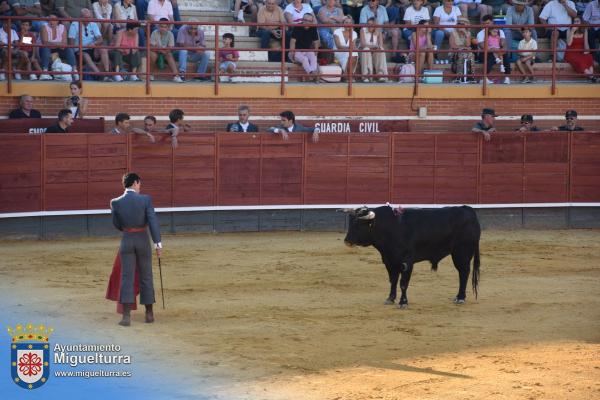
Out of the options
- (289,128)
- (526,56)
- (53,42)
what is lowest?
(289,128)

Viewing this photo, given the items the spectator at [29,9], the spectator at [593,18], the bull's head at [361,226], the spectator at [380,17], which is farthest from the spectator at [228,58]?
the bull's head at [361,226]

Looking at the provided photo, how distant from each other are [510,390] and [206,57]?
1099 cm

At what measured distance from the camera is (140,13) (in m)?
19.8

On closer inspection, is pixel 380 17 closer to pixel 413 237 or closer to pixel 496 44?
pixel 496 44

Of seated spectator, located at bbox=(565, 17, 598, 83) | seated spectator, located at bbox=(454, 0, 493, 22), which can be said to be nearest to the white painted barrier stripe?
seated spectator, located at bbox=(565, 17, 598, 83)

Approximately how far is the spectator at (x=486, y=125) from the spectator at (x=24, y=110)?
698cm

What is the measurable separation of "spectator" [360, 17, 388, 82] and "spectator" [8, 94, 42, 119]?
5629 millimetres

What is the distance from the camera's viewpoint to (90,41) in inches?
744

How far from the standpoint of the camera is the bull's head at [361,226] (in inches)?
494

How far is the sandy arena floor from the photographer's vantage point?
966 cm

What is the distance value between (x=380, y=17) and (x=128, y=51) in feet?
15.2

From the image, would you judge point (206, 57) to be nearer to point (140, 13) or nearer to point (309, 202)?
point (140, 13)

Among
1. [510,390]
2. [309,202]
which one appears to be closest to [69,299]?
[510,390]

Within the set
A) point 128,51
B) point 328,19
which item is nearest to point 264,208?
point 128,51
